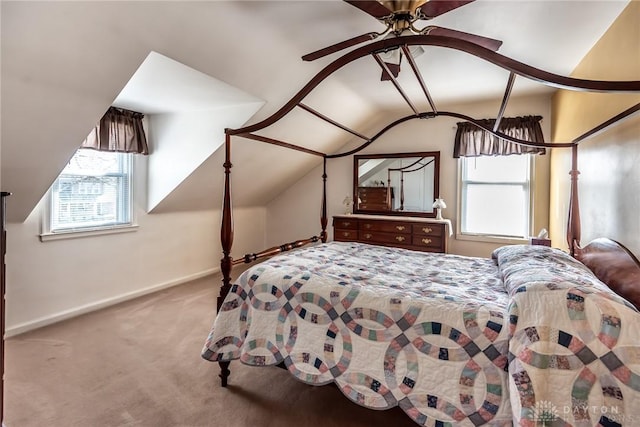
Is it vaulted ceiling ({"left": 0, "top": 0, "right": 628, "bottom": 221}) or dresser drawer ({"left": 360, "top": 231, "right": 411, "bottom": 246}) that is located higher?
vaulted ceiling ({"left": 0, "top": 0, "right": 628, "bottom": 221})

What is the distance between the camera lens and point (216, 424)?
1749 mm

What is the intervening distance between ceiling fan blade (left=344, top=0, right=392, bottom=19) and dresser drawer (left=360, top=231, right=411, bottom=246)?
9.85 feet

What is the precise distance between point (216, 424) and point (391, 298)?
119cm

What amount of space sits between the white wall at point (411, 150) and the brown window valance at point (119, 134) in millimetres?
2509

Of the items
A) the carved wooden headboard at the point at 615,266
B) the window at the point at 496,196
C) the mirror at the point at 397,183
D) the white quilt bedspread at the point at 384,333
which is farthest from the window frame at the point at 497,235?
the white quilt bedspread at the point at 384,333

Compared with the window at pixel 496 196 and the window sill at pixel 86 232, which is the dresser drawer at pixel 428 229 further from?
the window sill at pixel 86 232

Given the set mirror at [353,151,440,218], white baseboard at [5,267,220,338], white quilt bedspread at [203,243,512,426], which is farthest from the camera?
mirror at [353,151,440,218]

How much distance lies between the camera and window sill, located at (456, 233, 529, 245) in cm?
396

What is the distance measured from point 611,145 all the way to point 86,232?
15.1 ft

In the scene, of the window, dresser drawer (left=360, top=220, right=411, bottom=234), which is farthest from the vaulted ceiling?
dresser drawer (left=360, top=220, right=411, bottom=234)

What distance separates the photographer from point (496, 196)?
4.16 meters

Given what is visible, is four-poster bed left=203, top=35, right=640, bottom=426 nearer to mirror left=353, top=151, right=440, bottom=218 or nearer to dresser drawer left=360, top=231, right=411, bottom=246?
dresser drawer left=360, top=231, right=411, bottom=246

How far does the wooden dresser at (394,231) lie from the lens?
3986 mm

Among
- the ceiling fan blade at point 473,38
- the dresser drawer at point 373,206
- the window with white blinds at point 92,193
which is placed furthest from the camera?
the dresser drawer at point 373,206
